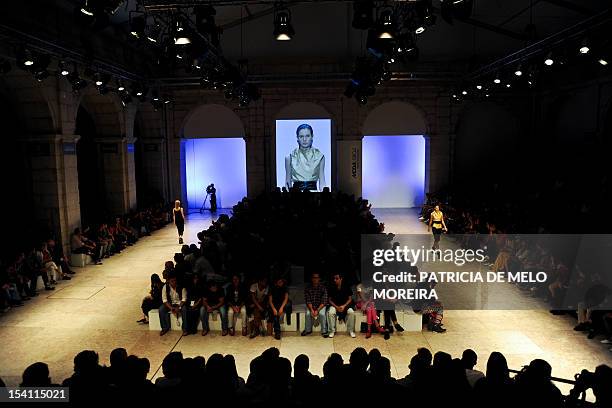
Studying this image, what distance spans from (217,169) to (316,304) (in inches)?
648

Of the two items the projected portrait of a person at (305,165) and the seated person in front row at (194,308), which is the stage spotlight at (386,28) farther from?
the projected portrait of a person at (305,165)

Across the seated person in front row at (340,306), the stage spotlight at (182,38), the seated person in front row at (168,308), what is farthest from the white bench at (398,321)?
the stage spotlight at (182,38)

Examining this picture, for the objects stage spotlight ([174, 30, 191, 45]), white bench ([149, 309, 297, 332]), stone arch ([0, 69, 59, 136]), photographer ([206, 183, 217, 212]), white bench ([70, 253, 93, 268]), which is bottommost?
white bench ([149, 309, 297, 332])

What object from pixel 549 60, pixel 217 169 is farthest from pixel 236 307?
pixel 217 169

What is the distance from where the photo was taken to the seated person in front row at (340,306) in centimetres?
839

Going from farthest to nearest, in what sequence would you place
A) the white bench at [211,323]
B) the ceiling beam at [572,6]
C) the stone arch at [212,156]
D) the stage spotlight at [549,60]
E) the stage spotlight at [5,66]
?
the stone arch at [212,156] < the ceiling beam at [572,6] < the stage spotlight at [549,60] < the stage spotlight at [5,66] < the white bench at [211,323]

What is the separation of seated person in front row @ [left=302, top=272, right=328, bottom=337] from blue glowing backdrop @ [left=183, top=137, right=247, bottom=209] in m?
15.7

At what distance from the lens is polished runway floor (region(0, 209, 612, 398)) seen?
7395 mm

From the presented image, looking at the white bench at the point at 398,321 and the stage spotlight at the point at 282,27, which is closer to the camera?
the white bench at the point at 398,321

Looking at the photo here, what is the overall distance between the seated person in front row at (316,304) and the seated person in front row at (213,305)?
1417 millimetres

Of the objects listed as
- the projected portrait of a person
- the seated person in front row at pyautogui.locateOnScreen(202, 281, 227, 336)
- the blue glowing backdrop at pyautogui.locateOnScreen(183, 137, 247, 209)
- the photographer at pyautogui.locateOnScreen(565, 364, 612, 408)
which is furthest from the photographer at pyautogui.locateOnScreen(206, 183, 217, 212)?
the photographer at pyautogui.locateOnScreen(565, 364, 612, 408)

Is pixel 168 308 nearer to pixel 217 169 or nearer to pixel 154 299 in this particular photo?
pixel 154 299

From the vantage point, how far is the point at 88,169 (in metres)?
18.0

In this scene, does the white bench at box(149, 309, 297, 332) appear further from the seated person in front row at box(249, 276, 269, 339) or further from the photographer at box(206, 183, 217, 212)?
the photographer at box(206, 183, 217, 212)
